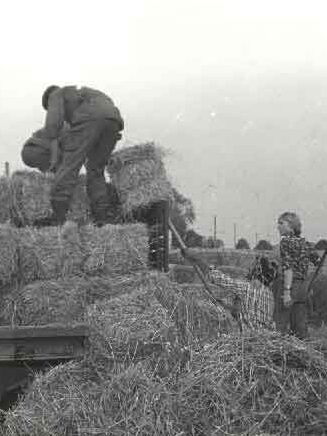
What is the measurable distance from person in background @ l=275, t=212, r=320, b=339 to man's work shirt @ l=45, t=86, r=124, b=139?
83.7 inches

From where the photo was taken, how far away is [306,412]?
14.5 ft

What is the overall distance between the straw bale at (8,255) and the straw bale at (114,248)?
60 centimetres

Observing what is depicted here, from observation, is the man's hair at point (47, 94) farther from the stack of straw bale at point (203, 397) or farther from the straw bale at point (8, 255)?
the stack of straw bale at point (203, 397)

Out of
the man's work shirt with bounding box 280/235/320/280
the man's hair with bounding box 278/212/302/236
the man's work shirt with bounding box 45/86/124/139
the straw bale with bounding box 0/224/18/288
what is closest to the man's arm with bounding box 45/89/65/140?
the man's work shirt with bounding box 45/86/124/139

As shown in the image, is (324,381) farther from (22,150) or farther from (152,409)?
(22,150)

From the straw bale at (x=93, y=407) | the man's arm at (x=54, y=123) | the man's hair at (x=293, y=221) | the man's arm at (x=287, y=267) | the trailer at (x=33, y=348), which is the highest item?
the man's arm at (x=54, y=123)

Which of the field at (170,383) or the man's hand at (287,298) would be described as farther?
the man's hand at (287,298)

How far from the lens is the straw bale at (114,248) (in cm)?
654

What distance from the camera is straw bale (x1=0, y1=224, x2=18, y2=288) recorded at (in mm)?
6297

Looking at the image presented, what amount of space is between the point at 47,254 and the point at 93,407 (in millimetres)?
2090

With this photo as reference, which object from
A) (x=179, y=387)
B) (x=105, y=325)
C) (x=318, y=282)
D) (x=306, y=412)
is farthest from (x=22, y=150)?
(x=318, y=282)

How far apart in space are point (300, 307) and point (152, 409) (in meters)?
2.87

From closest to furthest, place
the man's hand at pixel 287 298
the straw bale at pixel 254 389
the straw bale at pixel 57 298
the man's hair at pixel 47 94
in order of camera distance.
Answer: the straw bale at pixel 254 389 → the straw bale at pixel 57 298 → the man's hand at pixel 287 298 → the man's hair at pixel 47 94

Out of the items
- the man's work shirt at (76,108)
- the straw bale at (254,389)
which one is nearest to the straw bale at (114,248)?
the man's work shirt at (76,108)
